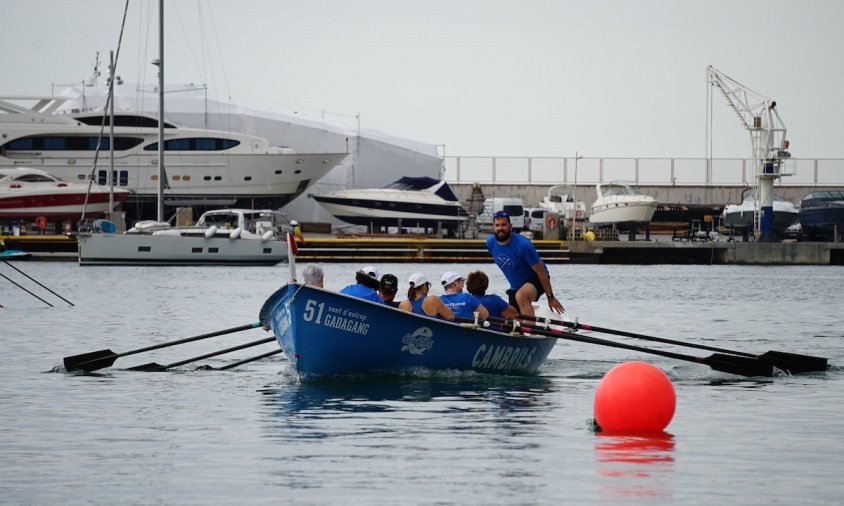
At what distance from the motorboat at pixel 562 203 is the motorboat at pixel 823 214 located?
1406 centimetres

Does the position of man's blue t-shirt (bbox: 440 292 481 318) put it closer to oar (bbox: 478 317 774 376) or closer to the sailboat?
oar (bbox: 478 317 774 376)

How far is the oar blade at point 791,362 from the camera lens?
2303 centimetres

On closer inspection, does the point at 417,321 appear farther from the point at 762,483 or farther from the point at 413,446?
the point at 762,483

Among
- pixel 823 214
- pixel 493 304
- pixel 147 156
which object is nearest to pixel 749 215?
pixel 823 214

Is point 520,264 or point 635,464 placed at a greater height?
point 520,264

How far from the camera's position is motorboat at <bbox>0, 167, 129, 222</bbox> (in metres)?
76.8

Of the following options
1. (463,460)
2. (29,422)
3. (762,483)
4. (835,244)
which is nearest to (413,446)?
(463,460)

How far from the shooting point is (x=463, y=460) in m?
14.5

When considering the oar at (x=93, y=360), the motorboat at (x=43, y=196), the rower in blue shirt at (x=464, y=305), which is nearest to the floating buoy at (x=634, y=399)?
the rower in blue shirt at (x=464, y=305)

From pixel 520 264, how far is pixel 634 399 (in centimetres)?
579

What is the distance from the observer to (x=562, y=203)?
317 feet

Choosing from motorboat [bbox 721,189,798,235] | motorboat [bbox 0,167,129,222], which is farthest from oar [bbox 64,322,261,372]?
motorboat [bbox 721,189,798,235]

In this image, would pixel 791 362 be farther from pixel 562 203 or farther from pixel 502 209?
pixel 562 203

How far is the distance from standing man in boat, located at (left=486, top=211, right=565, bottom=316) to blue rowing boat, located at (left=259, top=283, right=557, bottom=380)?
1.05 m
